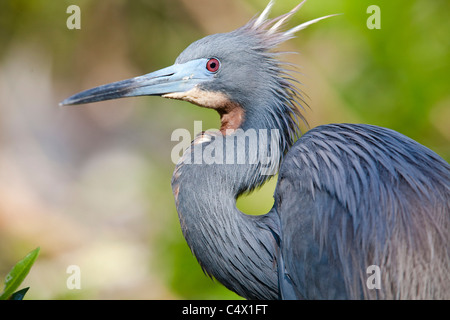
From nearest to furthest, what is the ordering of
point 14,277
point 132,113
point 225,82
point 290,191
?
1. point 14,277
2. point 290,191
3. point 225,82
4. point 132,113

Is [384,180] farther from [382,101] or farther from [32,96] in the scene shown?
[32,96]

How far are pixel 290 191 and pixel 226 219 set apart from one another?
30cm

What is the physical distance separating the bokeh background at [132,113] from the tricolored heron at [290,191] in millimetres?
1449

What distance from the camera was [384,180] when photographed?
2.14 metres

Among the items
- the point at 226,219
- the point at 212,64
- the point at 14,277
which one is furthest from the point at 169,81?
the point at 14,277

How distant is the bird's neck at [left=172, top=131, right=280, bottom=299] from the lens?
2.33 meters

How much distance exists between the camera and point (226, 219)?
2.34m

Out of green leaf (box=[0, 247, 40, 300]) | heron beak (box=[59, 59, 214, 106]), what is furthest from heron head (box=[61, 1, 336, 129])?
green leaf (box=[0, 247, 40, 300])

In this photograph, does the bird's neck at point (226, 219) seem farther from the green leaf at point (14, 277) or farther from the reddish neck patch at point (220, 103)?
the green leaf at point (14, 277)

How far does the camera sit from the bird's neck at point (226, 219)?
2.33 metres

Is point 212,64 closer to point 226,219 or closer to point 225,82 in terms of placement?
point 225,82
